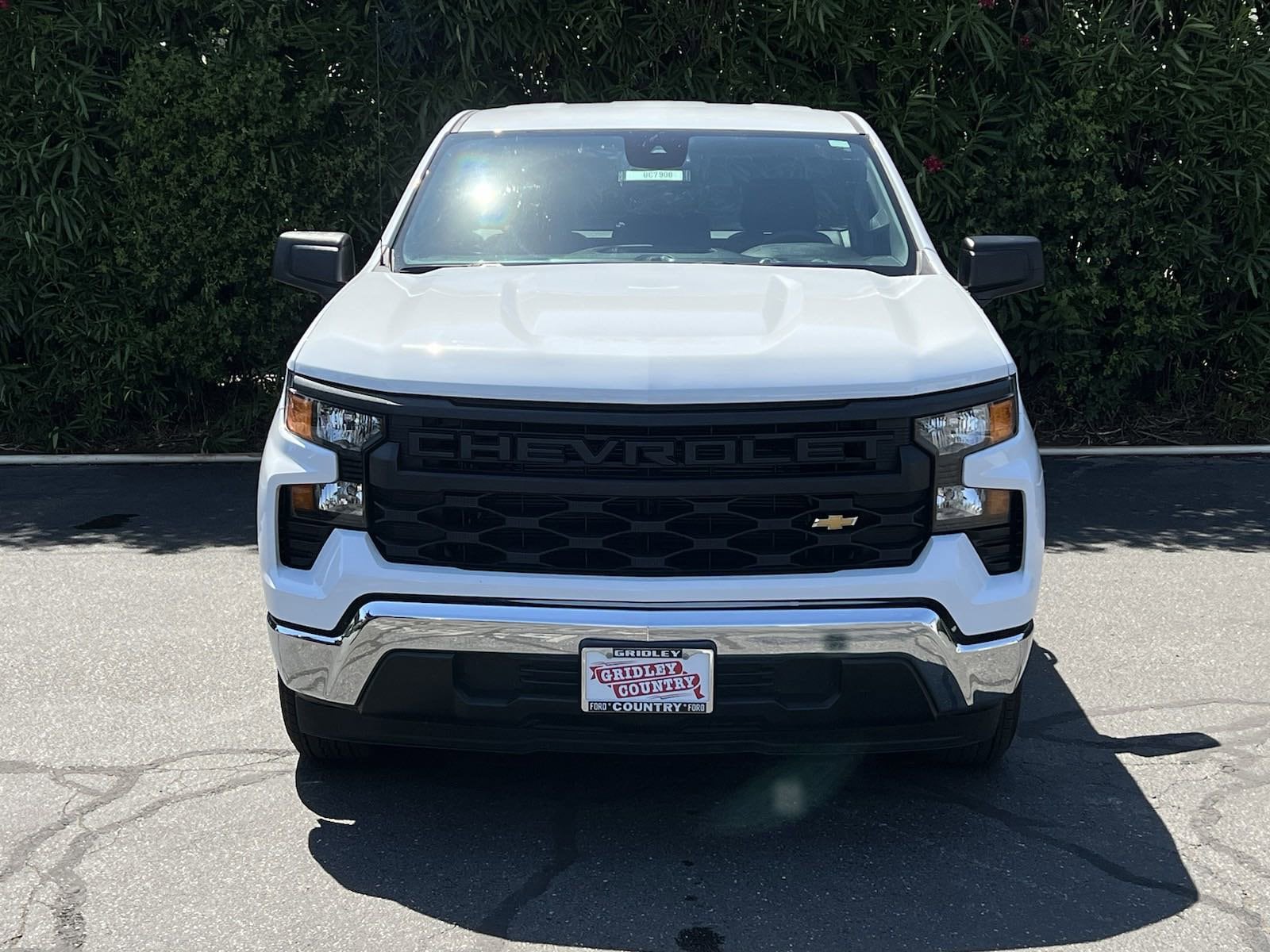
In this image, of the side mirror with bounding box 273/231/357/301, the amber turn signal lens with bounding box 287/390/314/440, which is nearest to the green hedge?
the side mirror with bounding box 273/231/357/301

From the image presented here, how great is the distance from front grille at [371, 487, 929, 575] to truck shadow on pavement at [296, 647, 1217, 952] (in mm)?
722

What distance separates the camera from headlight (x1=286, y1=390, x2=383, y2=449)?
3625 millimetres

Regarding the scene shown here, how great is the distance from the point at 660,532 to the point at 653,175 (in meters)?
1.96

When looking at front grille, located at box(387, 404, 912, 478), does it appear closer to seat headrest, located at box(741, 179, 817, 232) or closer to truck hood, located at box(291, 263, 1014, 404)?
truck hood, located at box(291, 263, 1014, 404)

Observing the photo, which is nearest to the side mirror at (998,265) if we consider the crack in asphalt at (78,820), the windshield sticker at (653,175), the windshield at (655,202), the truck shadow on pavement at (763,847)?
the windshield at (655,202)

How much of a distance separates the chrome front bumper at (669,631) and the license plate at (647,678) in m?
0.03

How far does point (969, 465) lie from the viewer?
3.62 metres

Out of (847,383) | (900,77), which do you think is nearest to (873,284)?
(847,383)

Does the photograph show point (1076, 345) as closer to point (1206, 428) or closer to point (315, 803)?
point (1206, 428)

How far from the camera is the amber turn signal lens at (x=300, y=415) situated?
3.72 meters

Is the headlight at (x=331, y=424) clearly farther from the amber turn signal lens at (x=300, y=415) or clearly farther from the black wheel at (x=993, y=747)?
the black wheel at (x=993, y=747)

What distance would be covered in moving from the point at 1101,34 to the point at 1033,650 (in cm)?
483

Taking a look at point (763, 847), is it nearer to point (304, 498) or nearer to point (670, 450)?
point (670, 450)

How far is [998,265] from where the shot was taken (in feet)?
16.0
